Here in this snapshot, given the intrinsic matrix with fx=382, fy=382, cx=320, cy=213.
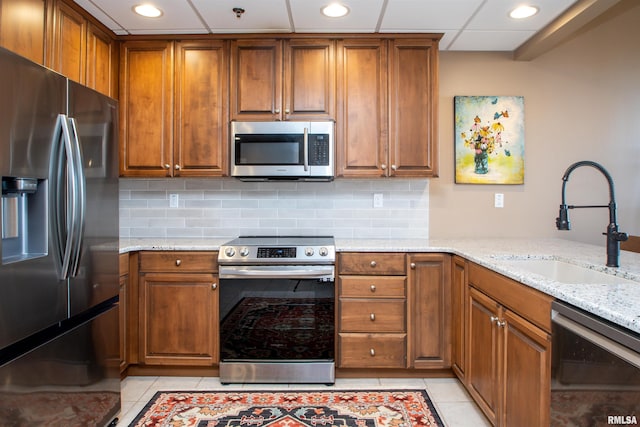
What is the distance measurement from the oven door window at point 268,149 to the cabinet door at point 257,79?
0.54ft

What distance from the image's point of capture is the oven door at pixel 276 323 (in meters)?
2.41

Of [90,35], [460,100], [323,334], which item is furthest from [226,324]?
[460,100]

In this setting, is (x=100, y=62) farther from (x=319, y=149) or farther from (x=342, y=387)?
(x=342, y=387)

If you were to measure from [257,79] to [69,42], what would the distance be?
1132mm

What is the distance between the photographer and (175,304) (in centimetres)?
250

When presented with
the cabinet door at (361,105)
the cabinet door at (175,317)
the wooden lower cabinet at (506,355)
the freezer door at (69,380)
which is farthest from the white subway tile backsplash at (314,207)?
the freezer door at (69,380)

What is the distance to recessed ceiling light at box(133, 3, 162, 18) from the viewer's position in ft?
7.69

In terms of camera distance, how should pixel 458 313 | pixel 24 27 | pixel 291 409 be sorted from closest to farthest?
1. pixel 24 27
2. pixel 291 409
3. pixel 458 313

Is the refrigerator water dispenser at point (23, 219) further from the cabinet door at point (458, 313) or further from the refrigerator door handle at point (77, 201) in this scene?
the cabinet door at point (458, 313)

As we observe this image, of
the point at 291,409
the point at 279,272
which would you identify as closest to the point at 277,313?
the point at 279,272

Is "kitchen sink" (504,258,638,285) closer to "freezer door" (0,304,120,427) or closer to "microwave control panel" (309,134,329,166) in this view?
"microwave control panel" (309,134,329,166)

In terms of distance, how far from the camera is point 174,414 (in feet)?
6.89

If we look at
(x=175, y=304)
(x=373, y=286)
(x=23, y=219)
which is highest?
(x=23, y=219)

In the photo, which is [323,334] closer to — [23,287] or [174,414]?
[174,414]
